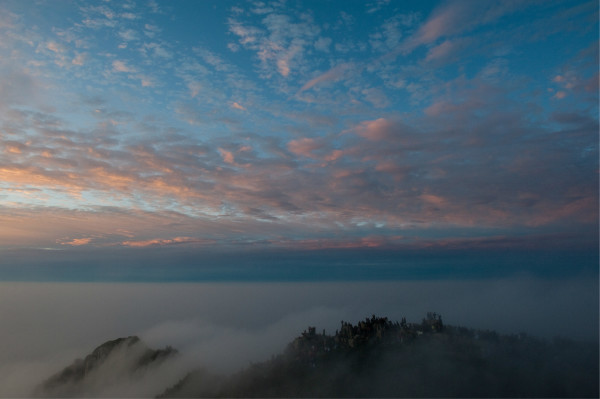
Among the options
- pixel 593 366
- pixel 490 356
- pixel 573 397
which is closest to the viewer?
pixel 573 397

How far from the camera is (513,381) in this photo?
15025 centimetres

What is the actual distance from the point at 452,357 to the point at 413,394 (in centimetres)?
4574

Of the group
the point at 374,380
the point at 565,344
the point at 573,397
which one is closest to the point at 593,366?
the point at 573,397

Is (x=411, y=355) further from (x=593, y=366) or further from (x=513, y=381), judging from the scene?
(x=593, y=366)

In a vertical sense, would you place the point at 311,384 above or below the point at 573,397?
below

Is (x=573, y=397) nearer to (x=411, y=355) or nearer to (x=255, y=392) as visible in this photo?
(x=411, y=355)

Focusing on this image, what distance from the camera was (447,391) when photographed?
492 ft

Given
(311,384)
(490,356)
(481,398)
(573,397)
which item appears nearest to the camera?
(573,397)

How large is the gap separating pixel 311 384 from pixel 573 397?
12061 centimetres

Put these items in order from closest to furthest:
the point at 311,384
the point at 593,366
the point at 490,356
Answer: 1. the point at 593,366
2. the point at 490,356
3. the point at 311,384

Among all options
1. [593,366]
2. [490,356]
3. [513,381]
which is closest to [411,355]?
[490,356]

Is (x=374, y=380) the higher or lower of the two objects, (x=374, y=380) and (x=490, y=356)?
the lower

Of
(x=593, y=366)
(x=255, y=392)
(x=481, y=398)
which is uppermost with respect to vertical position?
(x=593, y=366)

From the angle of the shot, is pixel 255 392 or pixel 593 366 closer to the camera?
pixel 593 366
